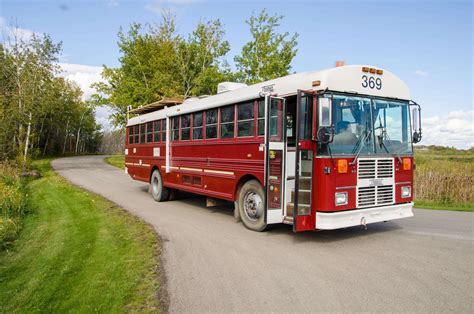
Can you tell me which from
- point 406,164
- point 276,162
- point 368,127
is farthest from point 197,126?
point 406,164

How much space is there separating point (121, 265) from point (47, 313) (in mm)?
1455

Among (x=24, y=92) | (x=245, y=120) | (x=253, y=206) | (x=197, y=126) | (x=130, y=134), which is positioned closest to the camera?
(x=253, y=206)

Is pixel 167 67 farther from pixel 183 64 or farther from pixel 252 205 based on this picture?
pixel 252 205

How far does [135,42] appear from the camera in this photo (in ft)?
98.8

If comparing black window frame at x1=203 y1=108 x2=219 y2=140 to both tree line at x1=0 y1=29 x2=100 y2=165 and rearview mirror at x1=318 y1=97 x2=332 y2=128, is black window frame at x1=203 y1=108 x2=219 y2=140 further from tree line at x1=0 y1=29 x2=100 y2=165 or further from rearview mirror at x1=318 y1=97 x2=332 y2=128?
tree line at x1=0 y1=29 x2=100 y2=165

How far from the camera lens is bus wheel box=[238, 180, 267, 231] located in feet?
24.1

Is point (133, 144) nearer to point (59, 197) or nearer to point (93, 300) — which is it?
point (59, 197)

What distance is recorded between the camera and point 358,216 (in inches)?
250

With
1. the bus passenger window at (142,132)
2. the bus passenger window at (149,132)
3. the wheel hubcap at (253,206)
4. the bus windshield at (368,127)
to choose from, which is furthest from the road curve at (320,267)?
the bus passenger window at (142,132)

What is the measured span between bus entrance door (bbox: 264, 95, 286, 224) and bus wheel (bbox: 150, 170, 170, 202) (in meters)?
5.66

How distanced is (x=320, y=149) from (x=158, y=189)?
7.07m

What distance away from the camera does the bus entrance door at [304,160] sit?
6.21m

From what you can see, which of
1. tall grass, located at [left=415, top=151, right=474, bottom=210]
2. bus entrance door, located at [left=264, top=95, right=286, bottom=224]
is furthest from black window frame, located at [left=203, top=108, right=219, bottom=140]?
tall grass, located at [left=415, top=151, right=474, bottom=210]

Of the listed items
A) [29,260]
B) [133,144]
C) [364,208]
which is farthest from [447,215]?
[133,144]
